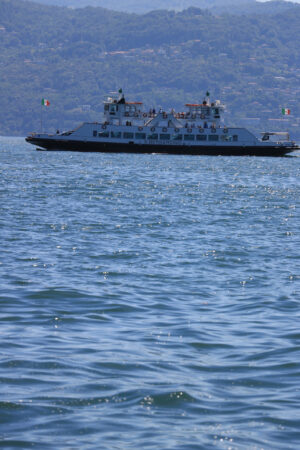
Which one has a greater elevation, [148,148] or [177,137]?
[177,137]

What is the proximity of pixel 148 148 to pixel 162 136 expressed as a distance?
2.62 meters

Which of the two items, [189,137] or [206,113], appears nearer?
[189,137]

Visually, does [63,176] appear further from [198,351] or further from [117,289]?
[198,351]

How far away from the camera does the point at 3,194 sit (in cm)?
4500

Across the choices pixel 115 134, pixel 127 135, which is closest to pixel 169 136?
pixel 127 135

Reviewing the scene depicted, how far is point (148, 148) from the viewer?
4518 inches

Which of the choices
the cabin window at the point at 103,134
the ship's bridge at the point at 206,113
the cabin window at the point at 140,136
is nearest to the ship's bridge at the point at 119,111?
the cabin window at the point at 103,134

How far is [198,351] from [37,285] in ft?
18.7

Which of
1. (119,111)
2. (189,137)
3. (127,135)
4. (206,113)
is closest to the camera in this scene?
(189,137)

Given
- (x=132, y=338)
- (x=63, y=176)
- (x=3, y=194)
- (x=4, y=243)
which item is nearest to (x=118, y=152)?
(x=63, y=176)

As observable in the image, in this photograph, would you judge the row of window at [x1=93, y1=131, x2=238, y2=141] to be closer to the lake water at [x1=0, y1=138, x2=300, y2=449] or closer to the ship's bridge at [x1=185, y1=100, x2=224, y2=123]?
the ship's bridge at [x1=185, y1=100, x2=224, y2=123]

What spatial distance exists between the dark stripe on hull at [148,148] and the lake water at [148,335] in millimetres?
82152

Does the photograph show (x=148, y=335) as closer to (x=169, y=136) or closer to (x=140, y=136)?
(x=140, y=136)

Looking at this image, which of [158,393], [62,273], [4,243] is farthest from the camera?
[4,243]
